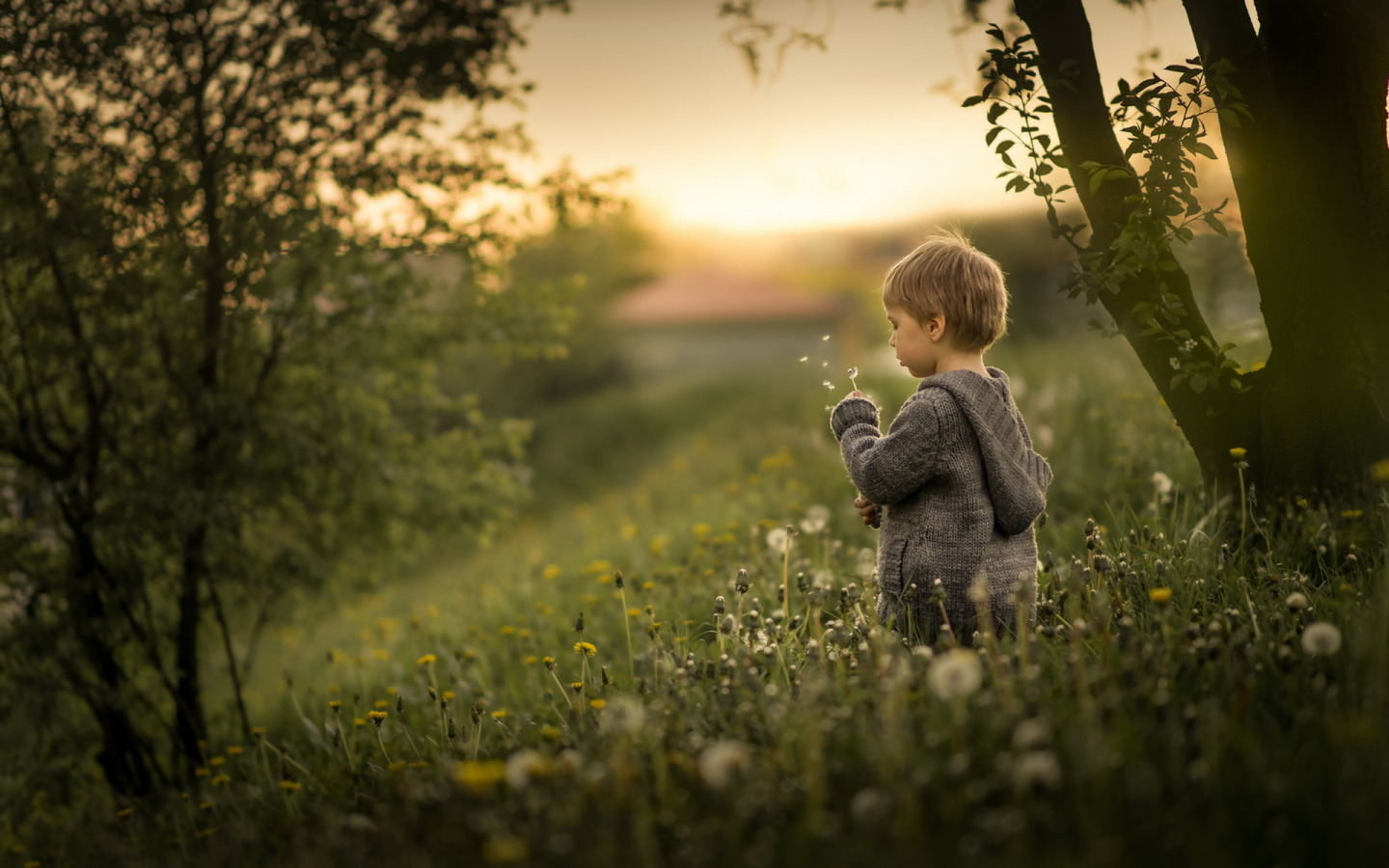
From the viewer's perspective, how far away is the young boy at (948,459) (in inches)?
105

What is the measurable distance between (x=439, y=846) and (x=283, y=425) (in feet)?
9.43

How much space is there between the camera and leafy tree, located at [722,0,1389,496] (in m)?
2.87

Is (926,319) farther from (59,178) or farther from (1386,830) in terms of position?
(59,178)

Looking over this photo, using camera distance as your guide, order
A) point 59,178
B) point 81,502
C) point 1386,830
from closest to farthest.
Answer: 1. point 1386,830
2. point 59,178
3. point 81,502

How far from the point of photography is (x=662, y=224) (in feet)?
125

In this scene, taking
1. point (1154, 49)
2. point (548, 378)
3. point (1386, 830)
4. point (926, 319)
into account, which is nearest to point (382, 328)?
point (926, 319)

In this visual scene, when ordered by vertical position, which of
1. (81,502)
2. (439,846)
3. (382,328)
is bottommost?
(439,846)

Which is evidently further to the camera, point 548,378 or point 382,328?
point 548,378

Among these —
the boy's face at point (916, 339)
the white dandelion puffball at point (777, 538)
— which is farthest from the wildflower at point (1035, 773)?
the white dandelion puffball at point (777, 538)

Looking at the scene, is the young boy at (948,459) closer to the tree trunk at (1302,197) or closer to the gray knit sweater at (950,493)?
the gray knit sweater at (950,493)

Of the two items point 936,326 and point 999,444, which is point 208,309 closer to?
point 936,326

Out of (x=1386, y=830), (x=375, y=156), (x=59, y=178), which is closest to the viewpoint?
(x=1386, y=830)

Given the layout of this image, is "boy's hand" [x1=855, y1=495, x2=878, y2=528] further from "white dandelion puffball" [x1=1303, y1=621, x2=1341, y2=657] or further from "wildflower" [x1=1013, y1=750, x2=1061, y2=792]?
"wildflower" [x1=1013, y1=750, x2=1061, y2=792]

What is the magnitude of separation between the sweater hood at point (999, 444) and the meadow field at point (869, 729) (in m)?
0.28
